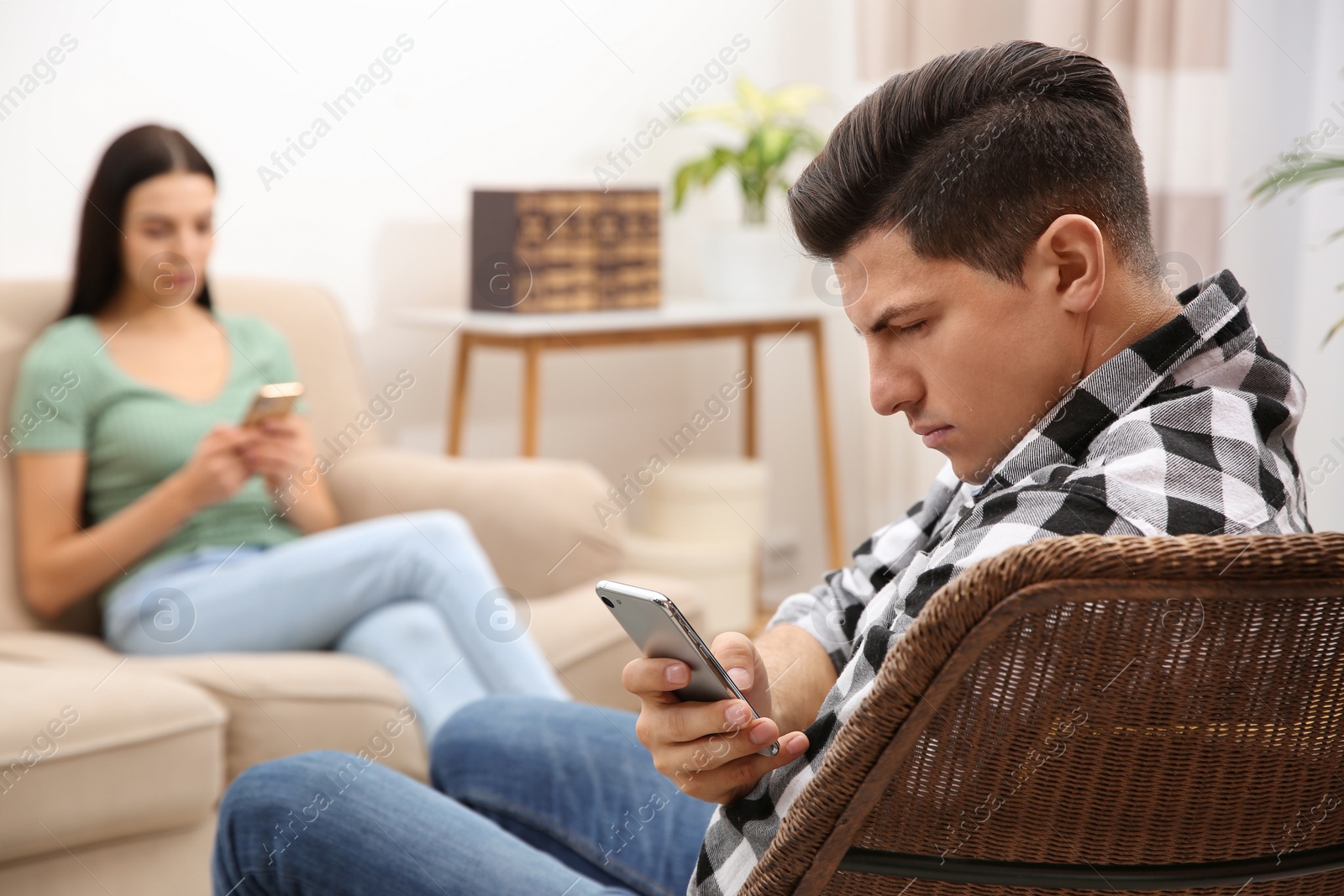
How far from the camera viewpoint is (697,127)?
10.0ft

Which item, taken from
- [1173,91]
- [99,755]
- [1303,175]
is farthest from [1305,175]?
[99,755]

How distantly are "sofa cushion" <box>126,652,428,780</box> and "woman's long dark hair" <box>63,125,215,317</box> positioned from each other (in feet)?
1.87

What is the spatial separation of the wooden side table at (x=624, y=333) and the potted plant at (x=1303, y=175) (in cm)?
107

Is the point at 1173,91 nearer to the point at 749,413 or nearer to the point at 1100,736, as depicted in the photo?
the point at 749,413

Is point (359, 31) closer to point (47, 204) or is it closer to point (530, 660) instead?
point (47, 204)

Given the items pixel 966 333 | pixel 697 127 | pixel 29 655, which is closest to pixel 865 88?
pixel 697 127

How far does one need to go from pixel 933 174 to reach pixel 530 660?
1.03 metres

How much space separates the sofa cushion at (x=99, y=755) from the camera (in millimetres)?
1191

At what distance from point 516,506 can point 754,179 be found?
1184 millimetres

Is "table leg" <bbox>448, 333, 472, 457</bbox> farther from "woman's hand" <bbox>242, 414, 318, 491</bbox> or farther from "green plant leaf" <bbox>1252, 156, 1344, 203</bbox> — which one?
"green plant leaf" <bbox>1252, 156, 1344, 203</bbox>

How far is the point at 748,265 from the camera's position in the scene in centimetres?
275

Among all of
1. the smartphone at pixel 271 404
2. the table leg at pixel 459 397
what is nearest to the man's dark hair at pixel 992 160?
the smartphone at pixel 271 404

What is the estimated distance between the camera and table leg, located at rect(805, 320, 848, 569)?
2807mm

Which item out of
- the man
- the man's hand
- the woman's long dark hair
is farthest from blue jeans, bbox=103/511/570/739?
the man's hand
